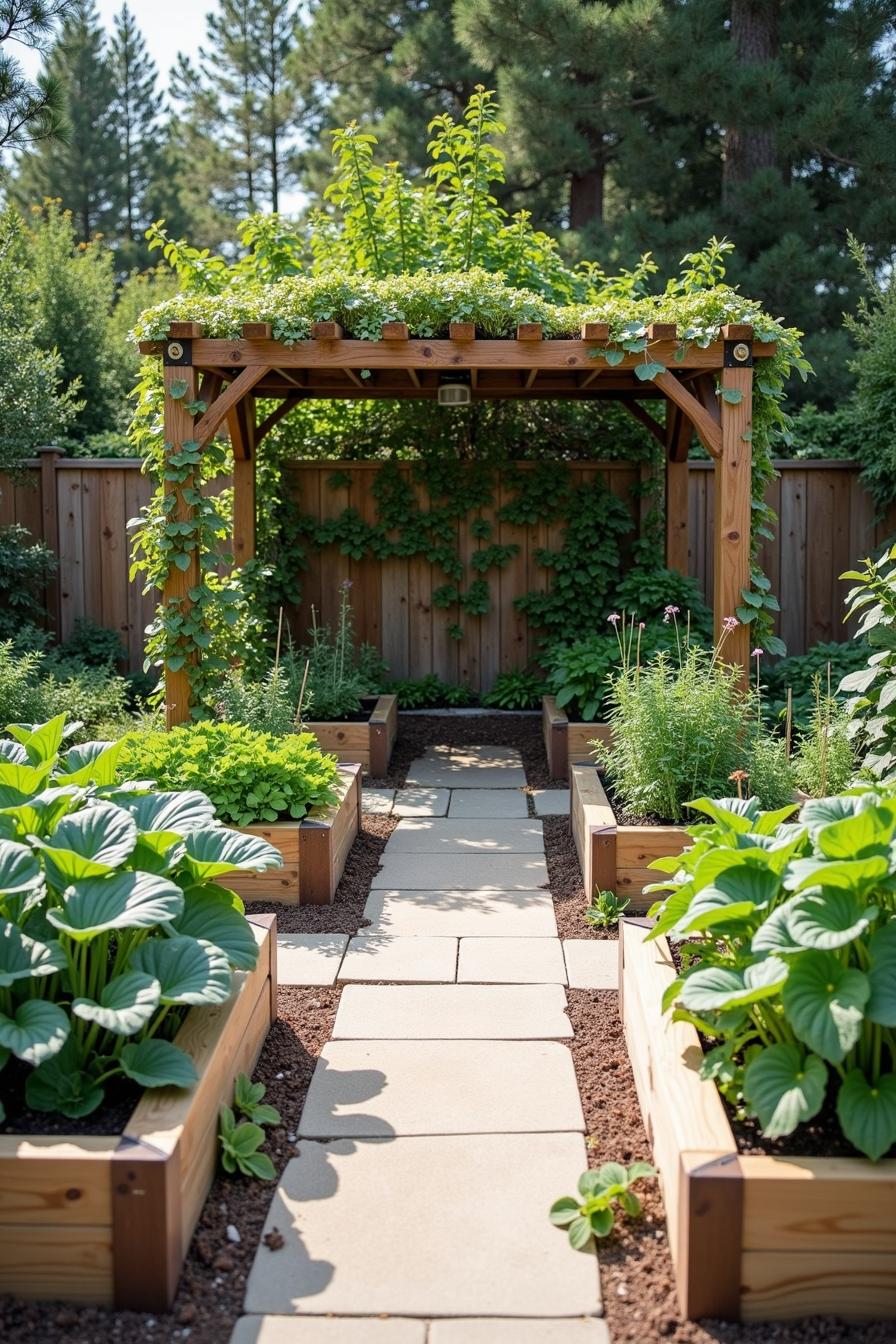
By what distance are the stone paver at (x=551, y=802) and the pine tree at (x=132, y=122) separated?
1868 cm

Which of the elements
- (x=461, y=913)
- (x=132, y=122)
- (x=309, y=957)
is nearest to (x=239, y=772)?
(x=309, y=957)

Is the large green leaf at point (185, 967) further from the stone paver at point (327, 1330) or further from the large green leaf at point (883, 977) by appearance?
the large green leaf at point (883, 977)

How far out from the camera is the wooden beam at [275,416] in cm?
775

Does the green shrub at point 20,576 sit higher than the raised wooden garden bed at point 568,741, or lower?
higher

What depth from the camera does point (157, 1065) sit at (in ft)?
7.84

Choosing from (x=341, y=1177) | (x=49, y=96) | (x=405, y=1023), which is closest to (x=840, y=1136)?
(x=341, y=1177)

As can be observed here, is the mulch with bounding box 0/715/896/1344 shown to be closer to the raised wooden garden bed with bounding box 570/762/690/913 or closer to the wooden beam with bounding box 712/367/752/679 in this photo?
the raised wooden garden bed with bounding box 570/762/690/913

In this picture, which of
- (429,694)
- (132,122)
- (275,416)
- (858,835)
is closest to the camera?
(858,835)

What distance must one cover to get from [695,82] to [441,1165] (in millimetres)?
10238

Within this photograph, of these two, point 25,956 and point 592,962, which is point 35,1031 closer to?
point 25,956

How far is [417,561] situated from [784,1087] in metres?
6.51

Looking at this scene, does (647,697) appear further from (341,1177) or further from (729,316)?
(341,1177)

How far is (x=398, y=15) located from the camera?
1397cm

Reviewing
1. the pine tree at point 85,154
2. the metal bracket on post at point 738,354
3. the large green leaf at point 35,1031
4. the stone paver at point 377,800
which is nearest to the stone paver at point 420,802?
the stone paver at point 377,800
